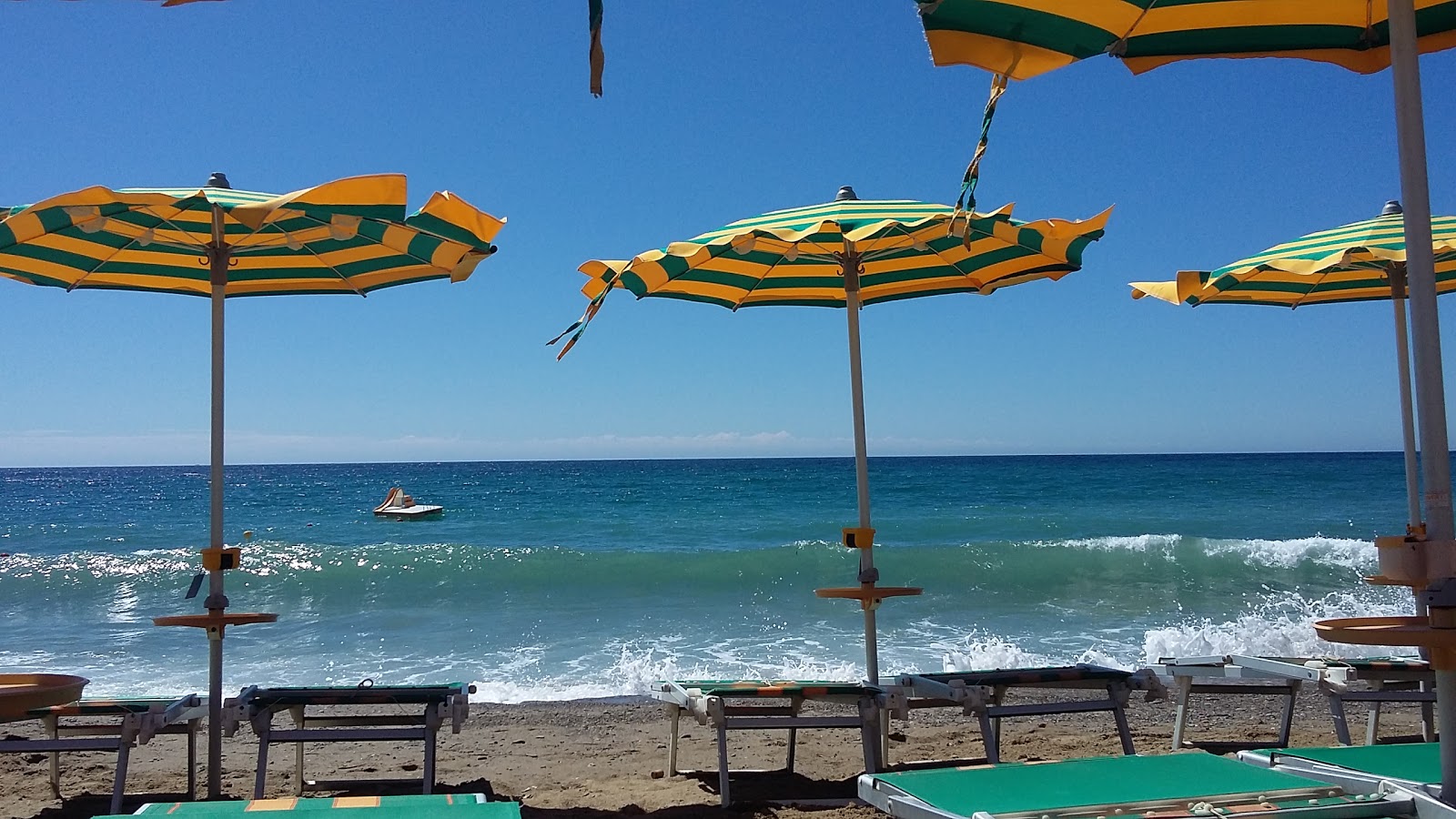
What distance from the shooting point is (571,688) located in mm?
8664

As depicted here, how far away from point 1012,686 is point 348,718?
2.92 meters

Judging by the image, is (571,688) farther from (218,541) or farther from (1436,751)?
(1436,751)

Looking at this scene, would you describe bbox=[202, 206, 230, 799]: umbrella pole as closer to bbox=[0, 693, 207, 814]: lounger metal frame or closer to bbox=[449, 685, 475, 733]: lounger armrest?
bbox=[0, 693, 207, 814]: lounger metal frame

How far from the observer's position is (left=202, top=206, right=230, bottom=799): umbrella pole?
4.37 meters

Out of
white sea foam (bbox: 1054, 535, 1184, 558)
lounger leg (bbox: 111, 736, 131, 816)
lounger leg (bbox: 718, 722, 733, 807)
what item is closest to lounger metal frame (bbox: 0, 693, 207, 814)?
lounger leg (bbox: 111, 736, 131, 816)

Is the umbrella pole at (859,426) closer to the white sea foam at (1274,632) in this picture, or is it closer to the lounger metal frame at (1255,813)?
the lounger metal frame at (1255,813)

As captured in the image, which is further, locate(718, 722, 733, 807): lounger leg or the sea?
the sea

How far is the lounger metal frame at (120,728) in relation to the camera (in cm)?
425

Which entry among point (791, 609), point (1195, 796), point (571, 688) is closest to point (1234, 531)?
point (791, 609)

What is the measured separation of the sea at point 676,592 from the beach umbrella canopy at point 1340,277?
9.30 ft

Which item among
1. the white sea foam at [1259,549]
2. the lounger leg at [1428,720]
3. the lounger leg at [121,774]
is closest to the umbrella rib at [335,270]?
the lounger leg at [121,774]

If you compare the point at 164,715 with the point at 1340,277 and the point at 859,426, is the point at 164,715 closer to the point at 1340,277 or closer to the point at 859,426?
the point at 859,426

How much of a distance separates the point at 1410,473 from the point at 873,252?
3.19 m

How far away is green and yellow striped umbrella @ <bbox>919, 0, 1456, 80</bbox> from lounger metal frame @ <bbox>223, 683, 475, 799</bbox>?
321cm
